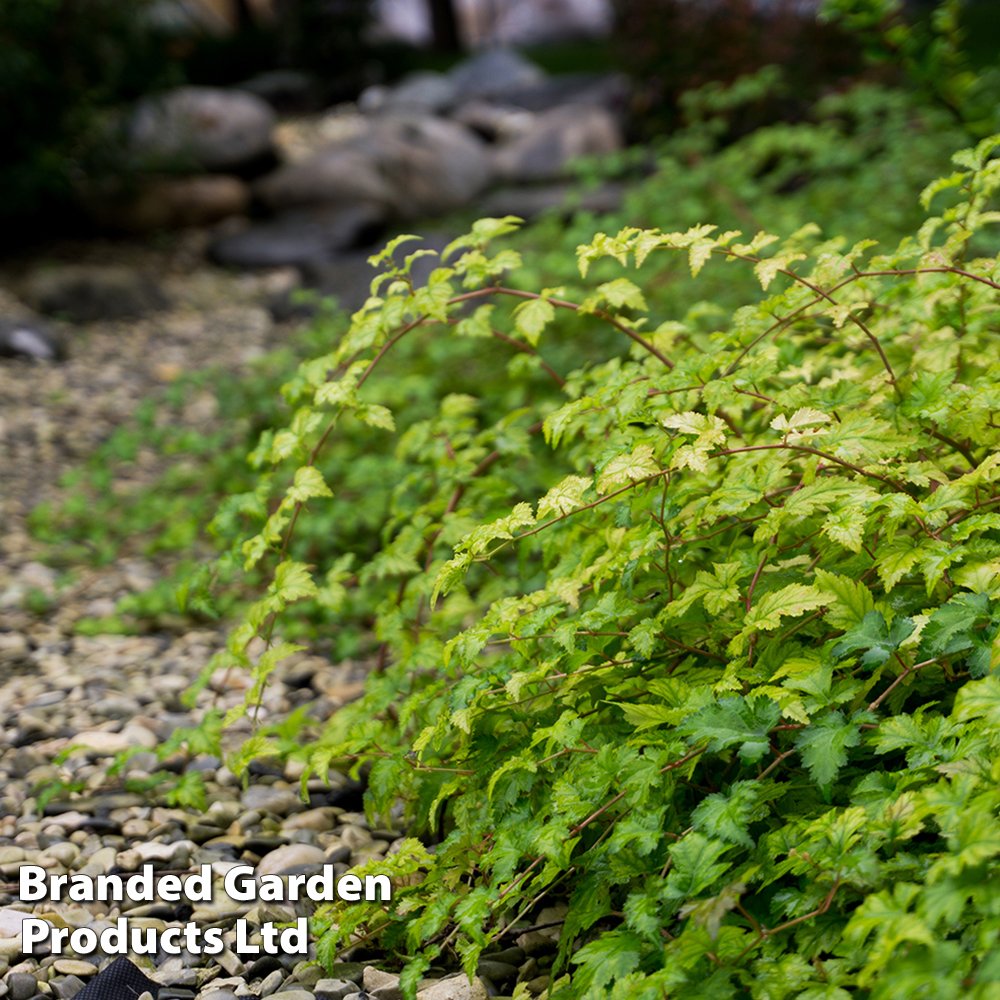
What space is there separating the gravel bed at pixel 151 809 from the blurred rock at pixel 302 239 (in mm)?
4242

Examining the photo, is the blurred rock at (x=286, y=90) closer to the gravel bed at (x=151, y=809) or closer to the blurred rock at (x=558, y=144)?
the blurred rock at (x=558, y=144)

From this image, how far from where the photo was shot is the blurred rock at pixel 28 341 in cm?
603

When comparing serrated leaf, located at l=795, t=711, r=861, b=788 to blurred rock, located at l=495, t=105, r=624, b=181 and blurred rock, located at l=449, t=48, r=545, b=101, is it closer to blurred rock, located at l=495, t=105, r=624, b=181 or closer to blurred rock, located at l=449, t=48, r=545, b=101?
blurred rock, located at l=495, t=105, r=624, b=181

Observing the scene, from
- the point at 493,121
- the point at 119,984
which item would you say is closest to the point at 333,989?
the point at 119,984

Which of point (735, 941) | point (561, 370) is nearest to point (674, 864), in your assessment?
point (735, 941)

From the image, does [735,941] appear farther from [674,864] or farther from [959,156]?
[959,156]

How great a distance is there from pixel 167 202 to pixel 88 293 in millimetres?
2013

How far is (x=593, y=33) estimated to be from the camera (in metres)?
19.1

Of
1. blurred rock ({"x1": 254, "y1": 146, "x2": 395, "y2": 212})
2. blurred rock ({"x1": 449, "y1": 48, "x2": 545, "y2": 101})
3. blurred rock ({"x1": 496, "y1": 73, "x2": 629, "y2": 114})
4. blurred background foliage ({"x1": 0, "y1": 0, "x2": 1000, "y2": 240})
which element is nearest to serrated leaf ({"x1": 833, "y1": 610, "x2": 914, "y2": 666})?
blurred background foliage ({"x1": 0, "y1": 0, "x2": 1000, "y2": 240})

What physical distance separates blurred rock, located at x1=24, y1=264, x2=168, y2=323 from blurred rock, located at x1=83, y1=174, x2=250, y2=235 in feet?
3.56

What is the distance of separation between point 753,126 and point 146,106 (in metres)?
5.41

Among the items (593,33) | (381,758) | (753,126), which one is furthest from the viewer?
(593,33)

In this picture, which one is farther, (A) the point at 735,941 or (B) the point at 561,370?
(B) the point at 561,370

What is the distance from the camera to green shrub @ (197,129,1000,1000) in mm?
1276
